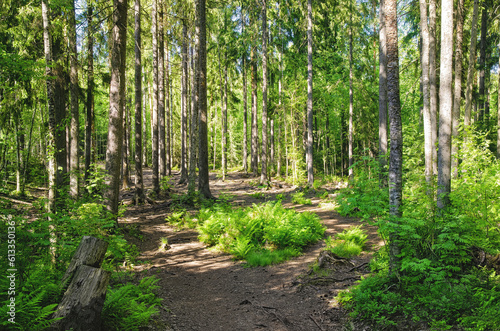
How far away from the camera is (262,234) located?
9023mm

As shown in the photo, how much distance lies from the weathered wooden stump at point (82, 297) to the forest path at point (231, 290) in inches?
44.4

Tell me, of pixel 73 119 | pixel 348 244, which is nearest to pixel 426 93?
pixel 348 244

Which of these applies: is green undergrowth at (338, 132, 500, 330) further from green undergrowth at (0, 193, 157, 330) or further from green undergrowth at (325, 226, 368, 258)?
green undergrowth at (0, 193, 157, 330)

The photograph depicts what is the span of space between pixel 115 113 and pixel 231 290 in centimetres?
555

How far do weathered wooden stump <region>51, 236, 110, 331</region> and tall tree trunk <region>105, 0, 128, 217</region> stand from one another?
408 centimetres

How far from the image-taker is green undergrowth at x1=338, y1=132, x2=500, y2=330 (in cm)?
396

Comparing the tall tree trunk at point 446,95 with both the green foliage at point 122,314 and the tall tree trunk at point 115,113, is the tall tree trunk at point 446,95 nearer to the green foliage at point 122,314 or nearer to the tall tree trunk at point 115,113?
the green foliage at point 122,314

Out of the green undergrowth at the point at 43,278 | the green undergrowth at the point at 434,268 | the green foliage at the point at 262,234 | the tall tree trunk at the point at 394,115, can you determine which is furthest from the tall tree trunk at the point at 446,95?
the green undergrowth at the point at 43,278

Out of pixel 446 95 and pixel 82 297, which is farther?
pixel 446 95

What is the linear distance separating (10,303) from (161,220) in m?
8.56

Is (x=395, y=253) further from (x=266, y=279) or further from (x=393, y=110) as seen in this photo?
(x=266, y=279)

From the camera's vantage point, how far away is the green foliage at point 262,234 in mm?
8102

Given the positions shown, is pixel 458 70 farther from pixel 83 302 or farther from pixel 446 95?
pixel 83 302

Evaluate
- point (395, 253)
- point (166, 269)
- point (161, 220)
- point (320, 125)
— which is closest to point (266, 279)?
point (166, 269)
